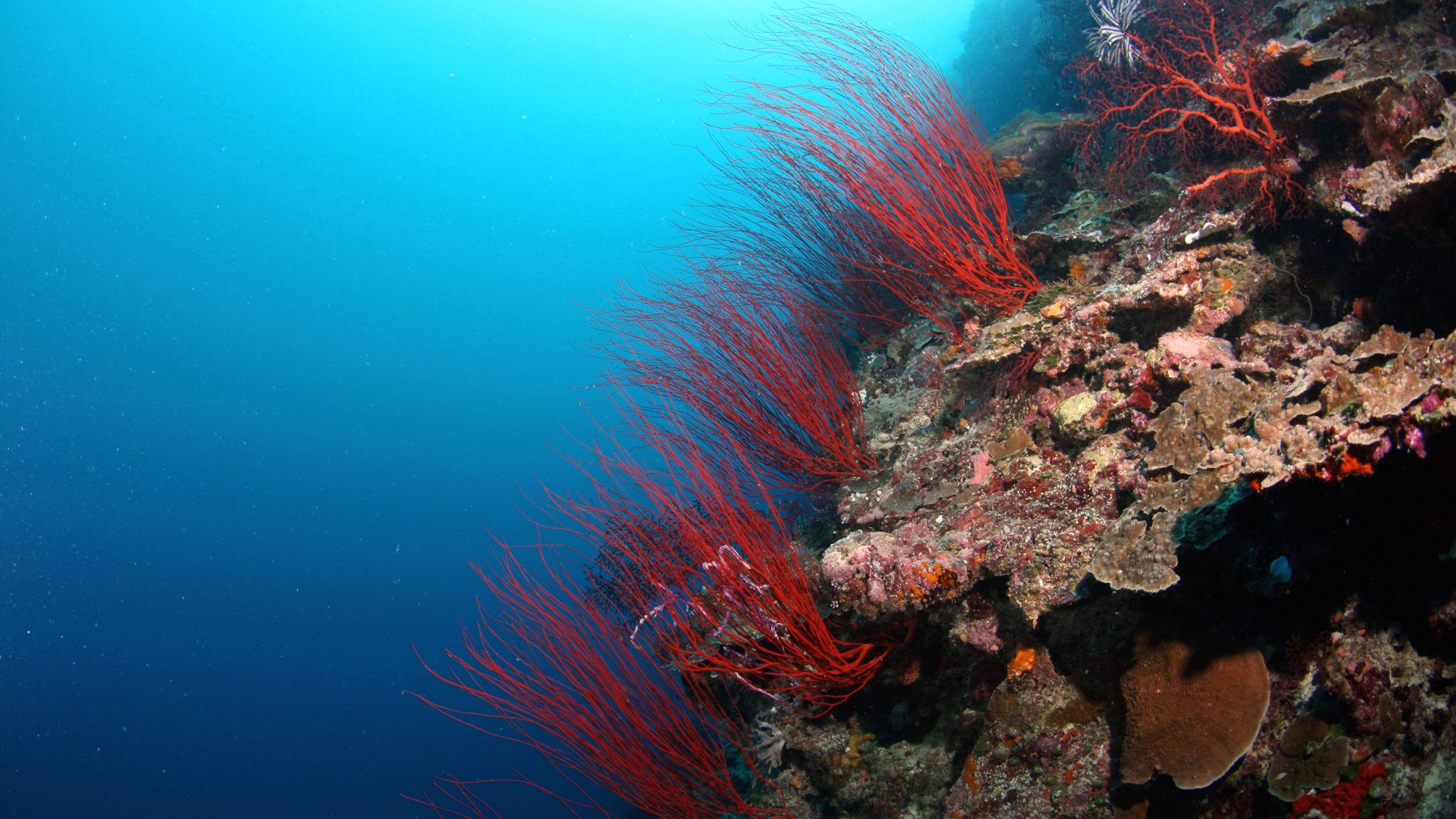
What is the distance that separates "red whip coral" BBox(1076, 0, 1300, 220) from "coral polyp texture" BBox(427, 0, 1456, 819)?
0.04m

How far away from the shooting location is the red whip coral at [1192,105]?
288 cm

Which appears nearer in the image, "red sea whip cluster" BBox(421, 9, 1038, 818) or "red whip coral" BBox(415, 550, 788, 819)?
"red sea whip cluster" BBox(421, 9, 1038, 818)

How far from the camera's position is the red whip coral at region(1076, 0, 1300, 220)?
9.45 ft

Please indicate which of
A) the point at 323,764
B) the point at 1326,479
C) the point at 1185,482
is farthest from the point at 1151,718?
the point at 323,764

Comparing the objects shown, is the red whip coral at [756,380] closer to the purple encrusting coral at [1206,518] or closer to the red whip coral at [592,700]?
the purple encrusting coral at [1206,518]

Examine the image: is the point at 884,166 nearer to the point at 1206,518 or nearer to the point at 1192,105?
the point at 1192,105

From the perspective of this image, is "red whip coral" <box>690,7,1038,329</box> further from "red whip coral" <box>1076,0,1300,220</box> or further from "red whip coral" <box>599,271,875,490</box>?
"red whip coral" <box>1076,0,1300,220</box>

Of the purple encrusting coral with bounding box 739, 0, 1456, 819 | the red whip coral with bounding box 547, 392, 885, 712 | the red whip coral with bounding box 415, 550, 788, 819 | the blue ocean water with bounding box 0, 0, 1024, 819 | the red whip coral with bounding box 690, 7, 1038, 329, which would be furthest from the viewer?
the blue ocean water with bounding box 0, 0, 1024, 819

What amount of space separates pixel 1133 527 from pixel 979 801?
1310 mm

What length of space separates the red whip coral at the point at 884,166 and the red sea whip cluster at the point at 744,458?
0.01m

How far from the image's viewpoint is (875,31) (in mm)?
3873

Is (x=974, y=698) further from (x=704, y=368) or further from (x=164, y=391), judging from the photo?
(x=164, y=391)

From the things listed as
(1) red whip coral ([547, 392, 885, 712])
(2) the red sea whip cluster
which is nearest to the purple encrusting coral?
(1) red whip coral ([547, 392, 885, 712])

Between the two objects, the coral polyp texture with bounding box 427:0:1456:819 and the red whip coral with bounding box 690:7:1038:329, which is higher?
the red whip coral with bounding box 690:7:1038:329
